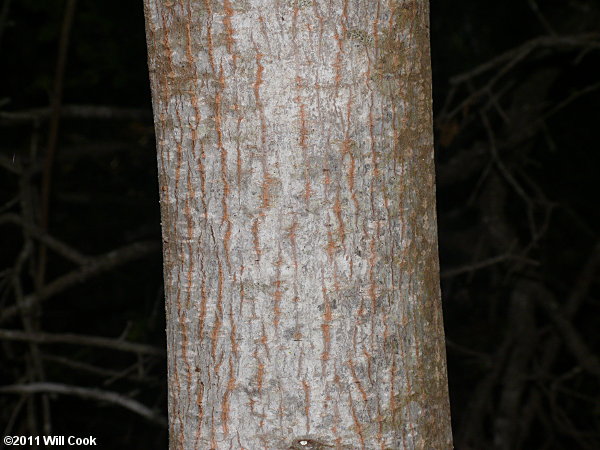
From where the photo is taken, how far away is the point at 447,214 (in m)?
4.12

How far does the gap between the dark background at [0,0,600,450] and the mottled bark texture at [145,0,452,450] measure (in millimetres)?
1791

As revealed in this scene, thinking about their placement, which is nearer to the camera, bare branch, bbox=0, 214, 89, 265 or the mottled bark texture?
the mottled bark texture

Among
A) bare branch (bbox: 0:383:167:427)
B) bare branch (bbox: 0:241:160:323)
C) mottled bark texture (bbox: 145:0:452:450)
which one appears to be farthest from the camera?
bare branch (bbox: 0:241:160:323)

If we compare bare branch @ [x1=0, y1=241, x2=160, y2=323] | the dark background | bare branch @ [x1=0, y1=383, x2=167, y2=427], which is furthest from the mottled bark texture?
bare branch @ [x1=0, y1=241, x2=160, y2=323]

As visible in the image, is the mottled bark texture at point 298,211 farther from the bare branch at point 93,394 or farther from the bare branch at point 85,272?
the bare branch at point 85,272

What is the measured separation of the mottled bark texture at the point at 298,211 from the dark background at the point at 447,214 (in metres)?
1.79

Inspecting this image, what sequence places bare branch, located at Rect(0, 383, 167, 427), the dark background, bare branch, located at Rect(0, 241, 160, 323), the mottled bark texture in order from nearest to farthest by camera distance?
1. the mottled bark texture
2. bare branch, located at Rect(0, 383, 167, 427)
3. bare branch, located at Rect(0, 241, 160, 323)
4. the dark background

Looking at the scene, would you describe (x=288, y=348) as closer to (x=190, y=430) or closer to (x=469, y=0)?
(x=190, y=430)

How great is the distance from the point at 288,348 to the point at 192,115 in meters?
0.30

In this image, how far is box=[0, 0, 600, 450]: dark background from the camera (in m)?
3.06

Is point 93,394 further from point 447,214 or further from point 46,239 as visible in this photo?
point 447,214

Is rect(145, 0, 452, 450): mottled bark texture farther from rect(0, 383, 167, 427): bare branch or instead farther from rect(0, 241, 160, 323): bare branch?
rect(0, 241, 160, 323): bare branch

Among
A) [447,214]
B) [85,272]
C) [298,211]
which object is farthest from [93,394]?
[447,214]

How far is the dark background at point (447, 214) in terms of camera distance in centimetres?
306
